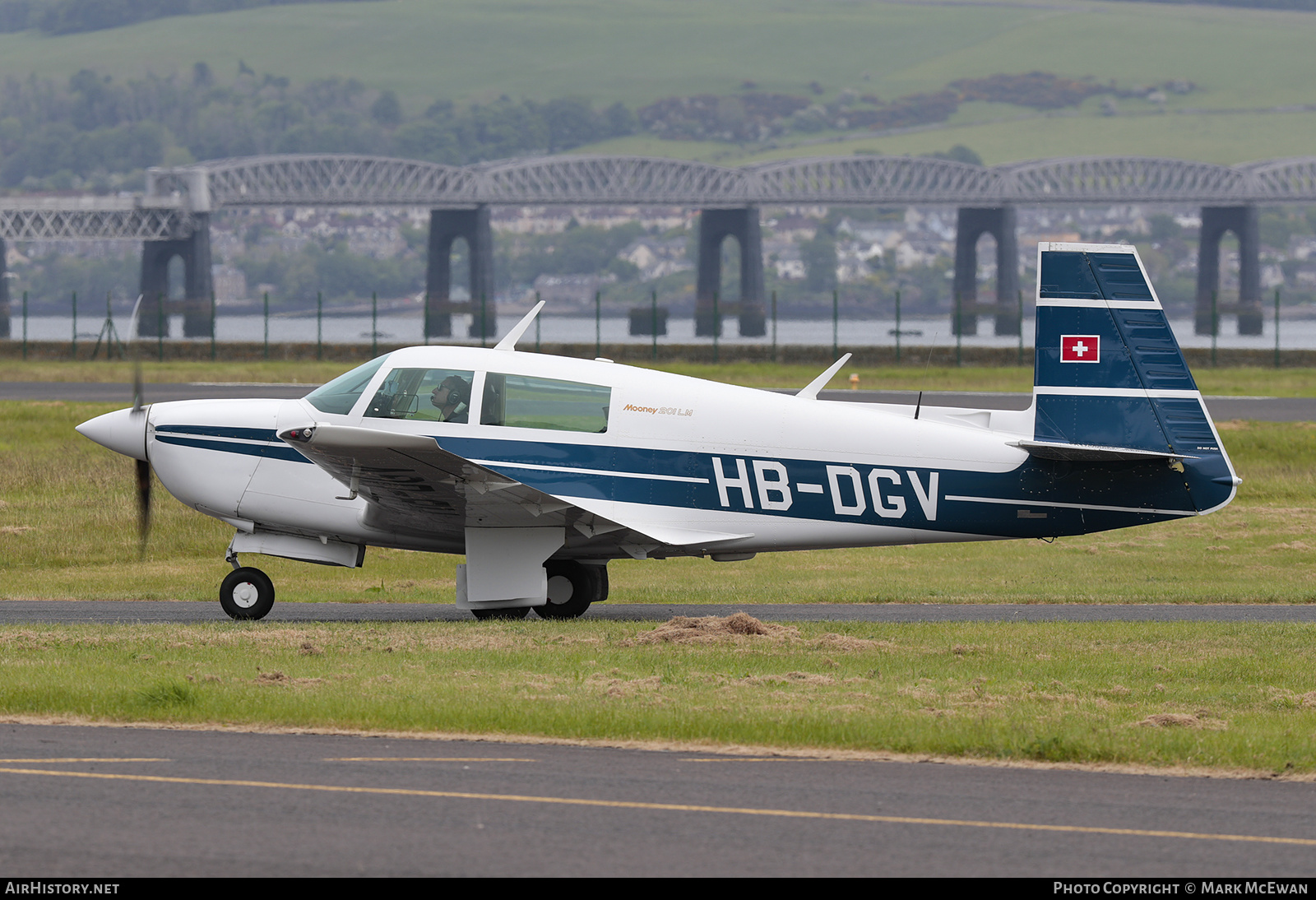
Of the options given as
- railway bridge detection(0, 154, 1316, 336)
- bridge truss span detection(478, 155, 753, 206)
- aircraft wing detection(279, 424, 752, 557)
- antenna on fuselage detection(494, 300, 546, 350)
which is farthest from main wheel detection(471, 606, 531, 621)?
bridge truss span detection(478, 155, 753, 206)

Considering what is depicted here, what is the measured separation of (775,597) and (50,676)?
30.4ft

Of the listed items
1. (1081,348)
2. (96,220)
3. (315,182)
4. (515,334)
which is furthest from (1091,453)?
(315,182)

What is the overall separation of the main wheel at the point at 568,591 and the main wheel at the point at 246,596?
9.19 ft

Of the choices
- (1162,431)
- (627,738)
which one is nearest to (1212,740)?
(627,738)

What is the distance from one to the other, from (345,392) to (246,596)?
2401 mm

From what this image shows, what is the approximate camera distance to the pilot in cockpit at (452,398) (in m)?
15.4

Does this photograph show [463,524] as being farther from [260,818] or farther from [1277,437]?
[1277,437]

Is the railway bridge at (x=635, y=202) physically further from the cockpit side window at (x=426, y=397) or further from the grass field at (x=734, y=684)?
the grass field at (x=734, y=684)

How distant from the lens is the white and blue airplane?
1540cm

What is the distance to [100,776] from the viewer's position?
9.23m

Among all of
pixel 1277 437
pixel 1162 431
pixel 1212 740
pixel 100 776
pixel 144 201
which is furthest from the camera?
pixel 144 201

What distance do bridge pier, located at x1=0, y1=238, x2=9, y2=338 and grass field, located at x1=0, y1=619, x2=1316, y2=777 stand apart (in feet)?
394

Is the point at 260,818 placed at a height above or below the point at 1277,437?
above

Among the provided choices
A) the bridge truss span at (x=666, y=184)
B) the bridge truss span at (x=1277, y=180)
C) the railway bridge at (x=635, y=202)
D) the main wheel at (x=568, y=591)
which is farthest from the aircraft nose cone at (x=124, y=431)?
the bridge truss span at (x=1277, y=180)
